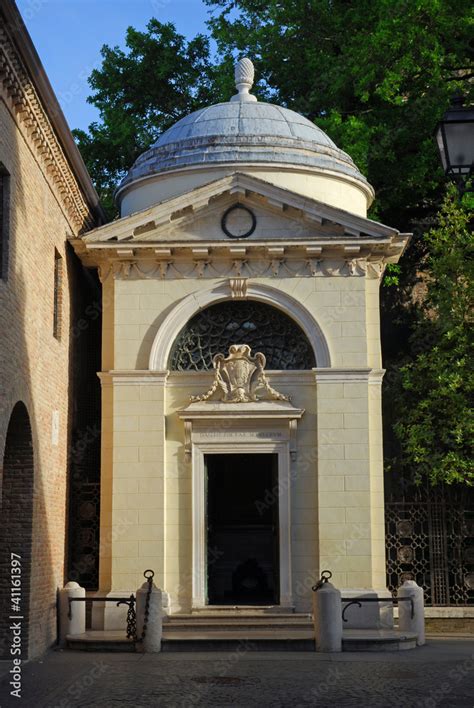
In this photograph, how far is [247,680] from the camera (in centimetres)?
1317

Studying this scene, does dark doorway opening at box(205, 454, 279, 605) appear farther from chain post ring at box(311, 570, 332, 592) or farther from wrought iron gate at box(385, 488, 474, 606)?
chain post ring at box(311, 570, 332, 592)

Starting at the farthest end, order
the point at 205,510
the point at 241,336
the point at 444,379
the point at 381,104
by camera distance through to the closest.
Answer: the point at 381,104 < the point at 444,379 < the point at 241,336 < the point at 205,510

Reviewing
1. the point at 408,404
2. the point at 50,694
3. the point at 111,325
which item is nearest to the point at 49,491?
the point at 111,325

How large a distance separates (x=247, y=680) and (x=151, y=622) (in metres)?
3.27

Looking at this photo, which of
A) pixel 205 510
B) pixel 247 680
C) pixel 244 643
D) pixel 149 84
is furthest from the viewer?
pixel 149 84

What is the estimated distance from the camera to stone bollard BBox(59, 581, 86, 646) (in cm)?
1727

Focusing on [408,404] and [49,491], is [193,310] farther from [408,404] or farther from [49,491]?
[408,404]

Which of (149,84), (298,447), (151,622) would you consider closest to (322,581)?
(151,622)

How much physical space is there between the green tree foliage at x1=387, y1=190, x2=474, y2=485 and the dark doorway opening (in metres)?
3.00

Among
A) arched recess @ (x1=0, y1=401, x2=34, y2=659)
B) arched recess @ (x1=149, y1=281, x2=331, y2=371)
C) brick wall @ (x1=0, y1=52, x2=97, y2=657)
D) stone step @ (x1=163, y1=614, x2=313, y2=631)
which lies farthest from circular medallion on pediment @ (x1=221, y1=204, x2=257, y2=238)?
stone step @ (x1=163, y1=614, x2=313, y2=631)

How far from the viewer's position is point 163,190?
2064 centimetres

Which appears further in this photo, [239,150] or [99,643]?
[239,150]

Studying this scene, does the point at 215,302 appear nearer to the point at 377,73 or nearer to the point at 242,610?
the point at 242,610

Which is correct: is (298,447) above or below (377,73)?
below
